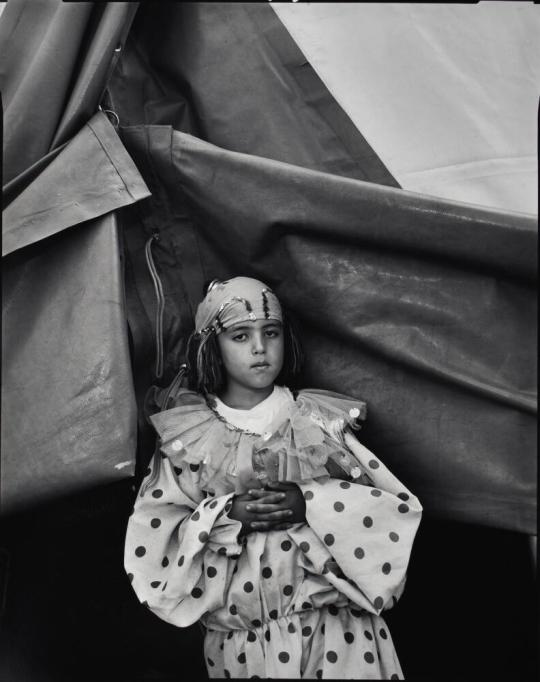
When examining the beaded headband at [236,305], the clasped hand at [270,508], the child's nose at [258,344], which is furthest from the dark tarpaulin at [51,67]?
the clasped hand at [270,508]

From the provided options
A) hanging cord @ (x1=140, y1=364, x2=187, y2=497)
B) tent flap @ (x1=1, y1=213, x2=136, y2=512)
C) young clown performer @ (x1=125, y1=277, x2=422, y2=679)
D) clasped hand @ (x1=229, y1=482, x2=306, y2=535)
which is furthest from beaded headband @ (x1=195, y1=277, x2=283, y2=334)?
clasped hand @ (x1=229, y1=482, x2=306, y2=535)

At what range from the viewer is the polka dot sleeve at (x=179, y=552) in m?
1.44

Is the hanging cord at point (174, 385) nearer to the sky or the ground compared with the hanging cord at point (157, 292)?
nearer to the ground

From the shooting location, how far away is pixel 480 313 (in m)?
1.48

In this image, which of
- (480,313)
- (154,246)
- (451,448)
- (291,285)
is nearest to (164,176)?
(154,246)

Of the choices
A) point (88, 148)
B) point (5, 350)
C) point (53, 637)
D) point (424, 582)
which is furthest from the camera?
point (424, 582)

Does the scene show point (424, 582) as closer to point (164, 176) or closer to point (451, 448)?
point (451, 448)

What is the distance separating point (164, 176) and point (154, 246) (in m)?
0.16

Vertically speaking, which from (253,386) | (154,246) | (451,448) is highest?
(154,246)

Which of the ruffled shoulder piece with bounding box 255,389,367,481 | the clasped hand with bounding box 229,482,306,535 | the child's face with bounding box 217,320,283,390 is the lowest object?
the clasped hand with bounding box 229,482,306,535

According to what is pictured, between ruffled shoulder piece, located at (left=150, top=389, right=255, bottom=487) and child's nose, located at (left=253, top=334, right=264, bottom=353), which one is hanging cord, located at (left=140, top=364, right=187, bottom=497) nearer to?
ruffled shoulder piece, located at (left=150, top=389, right=255, bottom=487)

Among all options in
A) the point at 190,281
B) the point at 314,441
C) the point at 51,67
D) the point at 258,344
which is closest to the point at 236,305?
the point at 258,344

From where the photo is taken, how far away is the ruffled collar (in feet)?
4.91

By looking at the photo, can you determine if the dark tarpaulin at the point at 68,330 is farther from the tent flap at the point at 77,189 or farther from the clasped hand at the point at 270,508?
the clasped hand at the point at 270,508
